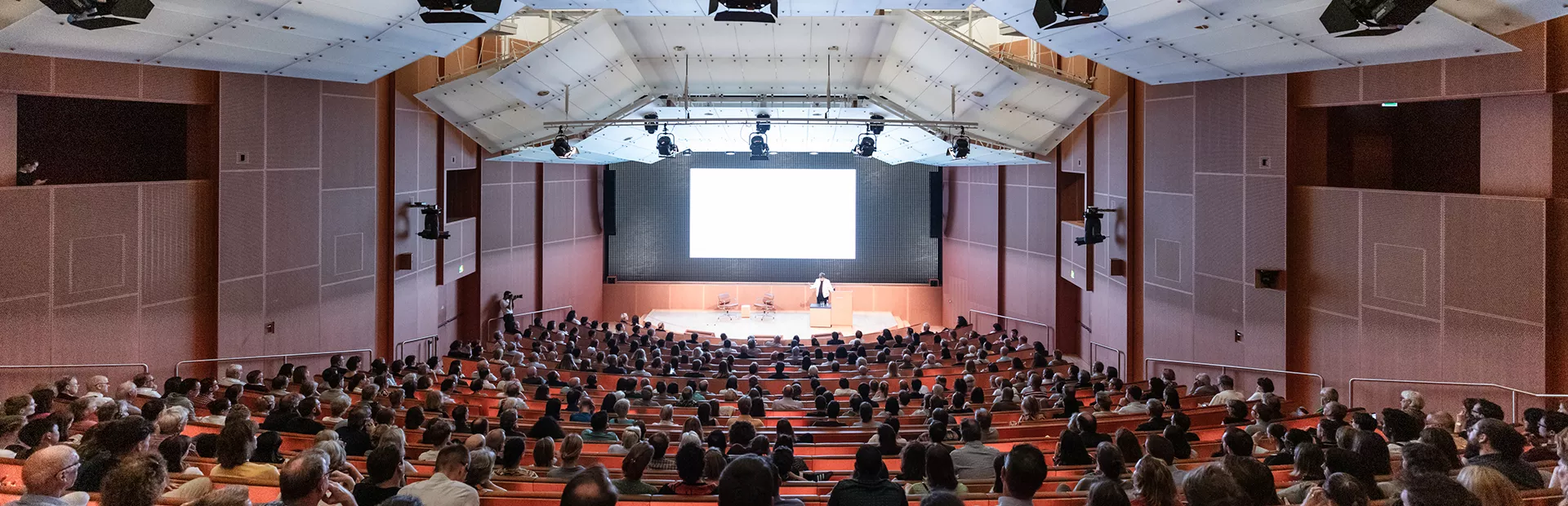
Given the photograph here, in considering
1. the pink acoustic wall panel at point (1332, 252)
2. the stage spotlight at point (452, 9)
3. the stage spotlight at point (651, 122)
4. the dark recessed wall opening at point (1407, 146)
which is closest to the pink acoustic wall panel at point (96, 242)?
the stage spotlight at point (452, 9)

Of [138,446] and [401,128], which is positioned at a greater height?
[401,128]

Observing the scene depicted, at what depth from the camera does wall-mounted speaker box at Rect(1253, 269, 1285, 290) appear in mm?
12656

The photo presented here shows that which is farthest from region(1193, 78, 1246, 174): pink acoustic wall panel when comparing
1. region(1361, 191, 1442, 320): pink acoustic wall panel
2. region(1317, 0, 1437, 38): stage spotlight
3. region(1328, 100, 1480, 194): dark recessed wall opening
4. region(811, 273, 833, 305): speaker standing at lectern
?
region(811, 273, 833, 305): speaker standing at lectern

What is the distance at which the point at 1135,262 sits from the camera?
15586 millimetres

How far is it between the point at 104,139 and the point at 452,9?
21.6 feet

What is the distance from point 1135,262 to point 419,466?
1179 centimetres

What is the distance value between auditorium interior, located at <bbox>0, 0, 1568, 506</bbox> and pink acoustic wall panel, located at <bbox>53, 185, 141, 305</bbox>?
37mm

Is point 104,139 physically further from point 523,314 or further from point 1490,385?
point 1490,385

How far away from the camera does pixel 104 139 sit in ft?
43.0

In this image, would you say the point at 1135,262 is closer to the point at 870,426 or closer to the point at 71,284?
the point at 870,426

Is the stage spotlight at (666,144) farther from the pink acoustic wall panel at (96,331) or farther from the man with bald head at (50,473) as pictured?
the man with bald head at (50,473)

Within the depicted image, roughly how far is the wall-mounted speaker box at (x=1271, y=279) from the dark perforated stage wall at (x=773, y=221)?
1347 centimetres

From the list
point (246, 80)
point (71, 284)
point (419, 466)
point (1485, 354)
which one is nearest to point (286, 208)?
point (246, 80)

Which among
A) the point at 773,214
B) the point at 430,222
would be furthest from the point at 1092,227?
the point at 773,214
